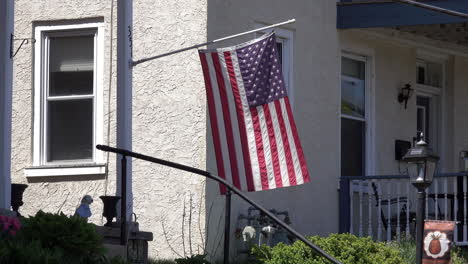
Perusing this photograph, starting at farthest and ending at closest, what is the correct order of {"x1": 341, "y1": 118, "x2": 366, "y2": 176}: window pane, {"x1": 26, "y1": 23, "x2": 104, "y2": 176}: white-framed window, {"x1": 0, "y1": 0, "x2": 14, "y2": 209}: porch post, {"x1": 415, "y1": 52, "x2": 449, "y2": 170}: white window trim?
{"x1": 415, "y1": 52, "x2": 449, "y2": 170}: white window trim → {"x1": 341, "y1": 118, "x2": 366, "y2": 176}: window pane → {"x1": 26, "y1": 23, "x2": 104, "y2": 176}: white-framed window → {"x1": 0, "y1": 0, "x2": 14, "y2": 209}: porch post

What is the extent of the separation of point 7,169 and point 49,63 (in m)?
3.17

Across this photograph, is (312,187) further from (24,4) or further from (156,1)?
(24,4)

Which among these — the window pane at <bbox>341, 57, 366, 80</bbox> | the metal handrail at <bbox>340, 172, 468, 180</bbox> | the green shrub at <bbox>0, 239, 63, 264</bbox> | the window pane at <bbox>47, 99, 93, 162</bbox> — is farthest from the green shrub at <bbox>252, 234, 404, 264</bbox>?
the green shrub at <bbox>0, 239, 63, 264</bbox>

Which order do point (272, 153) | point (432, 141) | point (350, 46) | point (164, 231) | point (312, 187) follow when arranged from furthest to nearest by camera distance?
1. point (432, 141)
2. point (350, 46)
3. point (312, 187)
4. point (164, 231)
5. point (272, 153)

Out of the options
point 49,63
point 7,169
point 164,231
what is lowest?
point 164,231

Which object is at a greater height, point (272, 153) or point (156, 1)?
point (156, 1)

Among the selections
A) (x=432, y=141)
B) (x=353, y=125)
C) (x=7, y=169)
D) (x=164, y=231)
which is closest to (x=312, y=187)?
(x=353, y=125)

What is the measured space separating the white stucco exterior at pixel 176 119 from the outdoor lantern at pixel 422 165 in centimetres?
227

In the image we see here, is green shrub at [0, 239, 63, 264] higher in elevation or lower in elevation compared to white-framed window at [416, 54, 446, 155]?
lower

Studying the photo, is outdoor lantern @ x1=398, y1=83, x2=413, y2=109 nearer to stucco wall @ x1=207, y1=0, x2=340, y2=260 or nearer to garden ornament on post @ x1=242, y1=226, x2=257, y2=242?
stucco wall @ x1=207, y1=0, x2=340, y2=260

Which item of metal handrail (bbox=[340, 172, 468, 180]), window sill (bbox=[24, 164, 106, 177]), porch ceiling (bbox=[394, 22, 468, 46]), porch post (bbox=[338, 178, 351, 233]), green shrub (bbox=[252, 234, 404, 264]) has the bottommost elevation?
green shrub (bbox=[252, 234, 404, 264])

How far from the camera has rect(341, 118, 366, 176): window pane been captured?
14297 millimetres

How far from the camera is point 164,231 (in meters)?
12.0

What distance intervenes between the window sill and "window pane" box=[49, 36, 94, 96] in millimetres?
881
